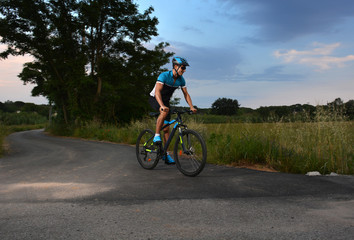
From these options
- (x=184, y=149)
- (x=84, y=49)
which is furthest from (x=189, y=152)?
(x=84, y=49)

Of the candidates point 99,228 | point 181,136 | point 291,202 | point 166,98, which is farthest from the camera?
point 166,98

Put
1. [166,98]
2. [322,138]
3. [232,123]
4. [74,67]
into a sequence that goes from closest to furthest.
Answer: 1. [166,98]
2. [322,138]
3. [232,123]
4. [74,67]

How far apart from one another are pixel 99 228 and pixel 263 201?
2.22 meters

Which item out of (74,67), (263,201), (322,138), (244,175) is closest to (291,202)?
(263,201)

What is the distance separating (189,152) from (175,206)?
1697 millimetres

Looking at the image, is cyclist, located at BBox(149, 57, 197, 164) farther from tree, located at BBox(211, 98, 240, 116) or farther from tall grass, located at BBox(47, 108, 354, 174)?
tree, located at BBox(211, 98, 240, 116)

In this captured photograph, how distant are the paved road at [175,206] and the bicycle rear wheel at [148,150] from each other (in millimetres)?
366

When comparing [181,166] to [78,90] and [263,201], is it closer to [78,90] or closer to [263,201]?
[263,201]

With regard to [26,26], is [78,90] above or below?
below

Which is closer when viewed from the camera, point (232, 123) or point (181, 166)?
→ point (181, 166)

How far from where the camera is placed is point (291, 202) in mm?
3777

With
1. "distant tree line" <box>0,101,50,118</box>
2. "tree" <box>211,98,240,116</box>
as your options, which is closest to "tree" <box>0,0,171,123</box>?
"tree" <box>211,98,240,116</box>

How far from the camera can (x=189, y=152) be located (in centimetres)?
521

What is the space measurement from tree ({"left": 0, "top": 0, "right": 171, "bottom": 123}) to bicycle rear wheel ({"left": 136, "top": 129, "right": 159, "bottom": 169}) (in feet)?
47.6
